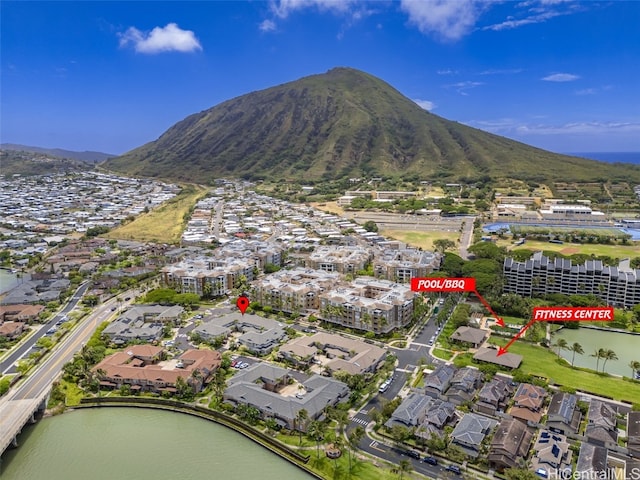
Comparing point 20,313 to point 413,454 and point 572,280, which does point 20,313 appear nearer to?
point 413,454

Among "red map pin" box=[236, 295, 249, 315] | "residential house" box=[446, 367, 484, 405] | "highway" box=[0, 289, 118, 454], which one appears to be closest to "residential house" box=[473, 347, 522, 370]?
"residential house" box=[446, 367, 484, 405]

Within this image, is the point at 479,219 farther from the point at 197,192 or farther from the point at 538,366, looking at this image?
the point at 197,192

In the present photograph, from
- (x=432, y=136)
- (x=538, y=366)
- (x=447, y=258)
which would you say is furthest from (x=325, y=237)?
(x=432, y=136)

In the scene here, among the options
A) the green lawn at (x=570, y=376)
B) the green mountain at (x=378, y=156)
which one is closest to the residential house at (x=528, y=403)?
the green lawn at (x=570, y=376)

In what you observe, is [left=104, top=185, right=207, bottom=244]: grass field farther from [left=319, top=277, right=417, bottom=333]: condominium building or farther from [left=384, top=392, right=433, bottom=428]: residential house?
[left=384, top=392, right=433, bottom=428]: residential house

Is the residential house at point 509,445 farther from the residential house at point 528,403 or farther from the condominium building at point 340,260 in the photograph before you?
the condominium building at point 340,260

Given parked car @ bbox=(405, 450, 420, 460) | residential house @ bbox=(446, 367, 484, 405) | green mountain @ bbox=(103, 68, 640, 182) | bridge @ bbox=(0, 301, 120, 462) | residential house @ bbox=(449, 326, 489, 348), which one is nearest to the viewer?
parked car @ bbox=(405, 450, 420, 460)

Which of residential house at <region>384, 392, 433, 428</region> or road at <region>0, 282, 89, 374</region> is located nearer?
residential house at <region>384, 392, 433, 428</region>

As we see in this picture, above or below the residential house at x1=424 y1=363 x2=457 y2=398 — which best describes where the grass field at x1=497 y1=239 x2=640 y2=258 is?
above
